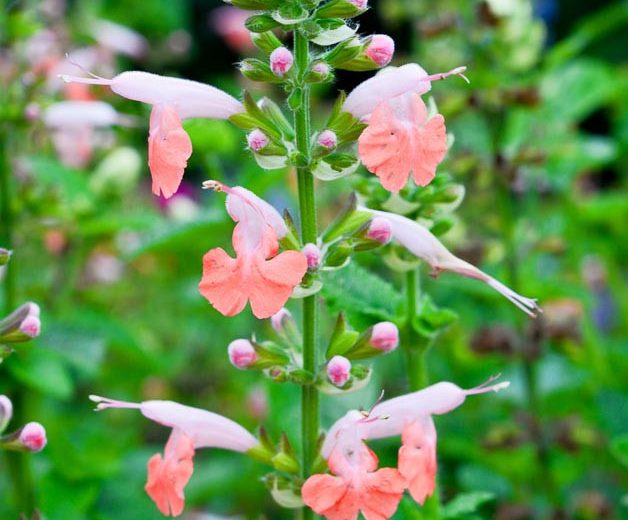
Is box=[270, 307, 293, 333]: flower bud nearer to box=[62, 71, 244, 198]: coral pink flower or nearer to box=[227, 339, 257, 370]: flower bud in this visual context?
box=[227, 339, 257, 370]: flower bud

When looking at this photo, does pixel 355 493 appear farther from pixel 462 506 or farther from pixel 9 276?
pixel 9 276

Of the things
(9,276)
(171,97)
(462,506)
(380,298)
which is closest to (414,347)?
(380,298)

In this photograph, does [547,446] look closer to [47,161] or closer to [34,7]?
[47,161]

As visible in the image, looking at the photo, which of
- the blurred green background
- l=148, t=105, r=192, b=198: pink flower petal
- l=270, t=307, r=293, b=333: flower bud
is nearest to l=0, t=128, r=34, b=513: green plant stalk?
the blurred green background

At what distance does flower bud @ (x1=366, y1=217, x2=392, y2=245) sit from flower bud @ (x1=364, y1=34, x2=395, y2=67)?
166 millimetres

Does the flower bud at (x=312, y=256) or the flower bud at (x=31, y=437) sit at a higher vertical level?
the flower bud at (x=312, y=256)

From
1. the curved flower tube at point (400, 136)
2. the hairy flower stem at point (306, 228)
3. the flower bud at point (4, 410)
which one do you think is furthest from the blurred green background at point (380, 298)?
the flower bud at point (4, 410)

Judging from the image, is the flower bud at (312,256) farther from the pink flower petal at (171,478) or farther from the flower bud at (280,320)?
the pink flower petal at (171,478)

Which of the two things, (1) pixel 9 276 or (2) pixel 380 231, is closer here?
(2) pixel 380 231

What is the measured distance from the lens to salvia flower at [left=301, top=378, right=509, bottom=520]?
1026mm

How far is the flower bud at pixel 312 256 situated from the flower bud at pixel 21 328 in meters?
0.31

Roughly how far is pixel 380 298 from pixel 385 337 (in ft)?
0.61

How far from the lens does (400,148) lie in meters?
1.03

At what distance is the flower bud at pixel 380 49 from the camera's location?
1.07 meters
